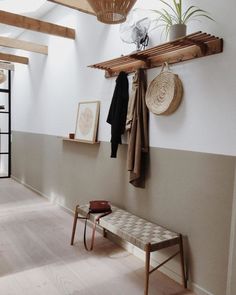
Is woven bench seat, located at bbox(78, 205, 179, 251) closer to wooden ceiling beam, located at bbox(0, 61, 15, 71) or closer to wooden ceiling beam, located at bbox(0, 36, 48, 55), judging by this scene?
wooden ceiling beam, located at bbox(0, 36, 48, 55)

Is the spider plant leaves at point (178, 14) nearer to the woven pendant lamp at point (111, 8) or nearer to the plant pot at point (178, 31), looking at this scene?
the plant pot at point (178, 31)

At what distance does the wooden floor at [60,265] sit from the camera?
208cm

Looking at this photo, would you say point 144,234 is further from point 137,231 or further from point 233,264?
point 233,264

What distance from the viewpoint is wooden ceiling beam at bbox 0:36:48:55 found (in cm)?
437

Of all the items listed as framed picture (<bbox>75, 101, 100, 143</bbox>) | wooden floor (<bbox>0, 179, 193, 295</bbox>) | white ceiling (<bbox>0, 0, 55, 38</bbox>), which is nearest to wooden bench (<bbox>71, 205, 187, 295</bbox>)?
wooden floor (<bbox>0, 179, 193, 295</bbox>)

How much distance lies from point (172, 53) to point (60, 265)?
2.06 metres

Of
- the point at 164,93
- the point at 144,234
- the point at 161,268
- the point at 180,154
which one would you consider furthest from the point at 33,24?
the point at 161,268

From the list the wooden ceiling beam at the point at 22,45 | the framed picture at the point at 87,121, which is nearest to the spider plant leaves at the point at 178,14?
the framed picture at the point at 87,121

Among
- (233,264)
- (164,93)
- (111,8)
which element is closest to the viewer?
(111,8)

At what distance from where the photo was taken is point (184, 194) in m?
2.17

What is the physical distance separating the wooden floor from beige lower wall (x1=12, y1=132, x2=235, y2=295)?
1.19 ft

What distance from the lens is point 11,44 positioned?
175 inches

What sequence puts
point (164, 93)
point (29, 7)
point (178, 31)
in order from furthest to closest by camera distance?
1. point (29, 7)
2. point (164, 93)
3. point (178, 31)

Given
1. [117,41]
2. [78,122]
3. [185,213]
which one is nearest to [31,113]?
[78,122]
